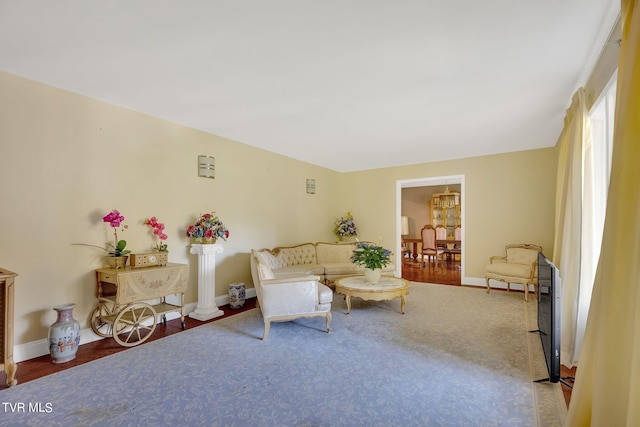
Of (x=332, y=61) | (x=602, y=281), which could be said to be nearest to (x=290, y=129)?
(x=332, y=61)

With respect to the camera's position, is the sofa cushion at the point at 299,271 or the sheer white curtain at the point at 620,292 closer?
the sheer white curtain at the point at 620,292

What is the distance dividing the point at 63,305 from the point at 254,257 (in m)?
1.95

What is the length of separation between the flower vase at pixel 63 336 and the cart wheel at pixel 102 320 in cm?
36

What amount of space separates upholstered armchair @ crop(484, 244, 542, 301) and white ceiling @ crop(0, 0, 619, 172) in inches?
91.0

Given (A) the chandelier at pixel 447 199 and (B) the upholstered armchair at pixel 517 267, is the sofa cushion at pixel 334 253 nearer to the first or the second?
(B) the upholstered armchair at pixel 517 267

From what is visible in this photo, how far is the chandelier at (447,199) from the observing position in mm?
9570

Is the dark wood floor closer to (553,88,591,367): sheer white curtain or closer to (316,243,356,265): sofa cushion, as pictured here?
(553,88,591,367): sheer white curtain

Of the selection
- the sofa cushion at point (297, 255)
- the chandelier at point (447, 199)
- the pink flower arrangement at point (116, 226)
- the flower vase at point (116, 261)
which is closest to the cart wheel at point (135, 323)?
the flower vase at point (116, 261)

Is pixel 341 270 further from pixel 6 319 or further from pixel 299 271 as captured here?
pixel 6 319

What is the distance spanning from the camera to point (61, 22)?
207 cm

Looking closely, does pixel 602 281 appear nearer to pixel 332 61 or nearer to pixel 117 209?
pixel 332 61

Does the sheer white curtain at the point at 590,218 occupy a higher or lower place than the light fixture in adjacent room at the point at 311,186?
lower

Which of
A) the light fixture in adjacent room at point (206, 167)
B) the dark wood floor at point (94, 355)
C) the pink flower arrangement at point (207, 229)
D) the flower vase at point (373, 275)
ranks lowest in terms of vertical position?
the dark wood floor at point (94, 355)

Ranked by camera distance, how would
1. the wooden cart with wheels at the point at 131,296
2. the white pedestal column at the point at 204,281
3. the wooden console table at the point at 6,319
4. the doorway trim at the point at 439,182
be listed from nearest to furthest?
1. the wooden console table at the point at 6,319
2. the wooden cart with wheels at the point at 131,296
3. the white pedestal column at the point at 204,281
4. the doorway trim at the point at 439,182
